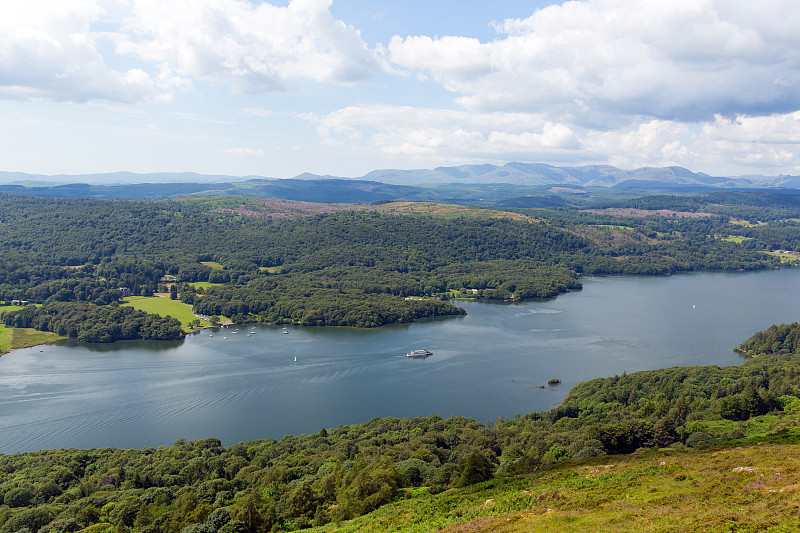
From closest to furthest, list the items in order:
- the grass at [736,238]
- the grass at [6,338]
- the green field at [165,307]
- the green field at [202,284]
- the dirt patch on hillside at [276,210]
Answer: the grass at [6,338] < the green field at [165,307] < the green field at [202,284] < the dirt patch on hillside at [276,210] < the grass at [736,238]

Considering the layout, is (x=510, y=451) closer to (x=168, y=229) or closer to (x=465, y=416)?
(x=465, y=416)

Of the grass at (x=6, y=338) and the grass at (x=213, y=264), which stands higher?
the grass at (x=213, y=264)

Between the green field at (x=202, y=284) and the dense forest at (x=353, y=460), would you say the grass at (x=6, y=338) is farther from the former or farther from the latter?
the dense forest at (x=353, y=460)

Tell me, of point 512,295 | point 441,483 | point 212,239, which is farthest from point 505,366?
point 212,239

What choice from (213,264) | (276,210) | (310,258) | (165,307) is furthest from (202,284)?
(276,210)

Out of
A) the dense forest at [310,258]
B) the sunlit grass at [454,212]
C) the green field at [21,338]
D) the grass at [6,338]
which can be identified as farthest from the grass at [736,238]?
the grass at [6,338]
